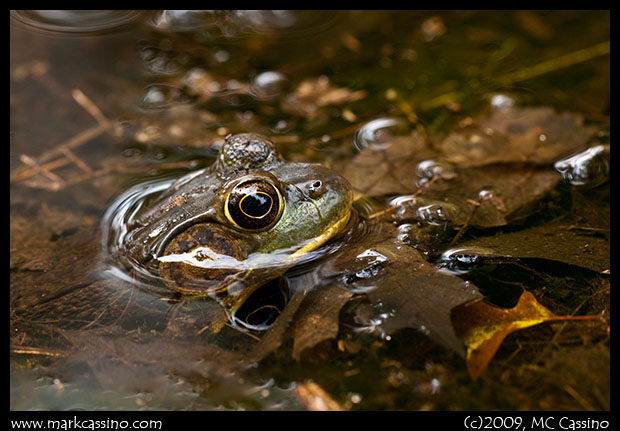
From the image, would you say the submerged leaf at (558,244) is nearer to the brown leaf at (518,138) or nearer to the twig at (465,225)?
the twig at (465,225)

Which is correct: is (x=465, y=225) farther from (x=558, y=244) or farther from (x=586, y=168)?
(x=586, y=168)

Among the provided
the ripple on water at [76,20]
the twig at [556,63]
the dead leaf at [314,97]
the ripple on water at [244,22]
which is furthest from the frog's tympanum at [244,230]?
the ripple on water at [76,20]

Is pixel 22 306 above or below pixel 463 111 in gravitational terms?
below

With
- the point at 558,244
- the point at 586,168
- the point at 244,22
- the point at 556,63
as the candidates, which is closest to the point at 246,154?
the point at 558,244

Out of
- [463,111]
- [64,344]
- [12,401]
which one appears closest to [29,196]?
[64,344]

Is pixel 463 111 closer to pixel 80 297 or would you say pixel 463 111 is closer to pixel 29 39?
pixel 80 297

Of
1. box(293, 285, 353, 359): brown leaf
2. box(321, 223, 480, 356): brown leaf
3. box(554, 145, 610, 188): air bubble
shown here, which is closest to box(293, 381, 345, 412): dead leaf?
box(293, 285, 353, 359): brown leaf

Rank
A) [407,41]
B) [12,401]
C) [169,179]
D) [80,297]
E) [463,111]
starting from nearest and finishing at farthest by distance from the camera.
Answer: [12,401] → [80,297] → [169,179] → [463,111] → [407,41]
